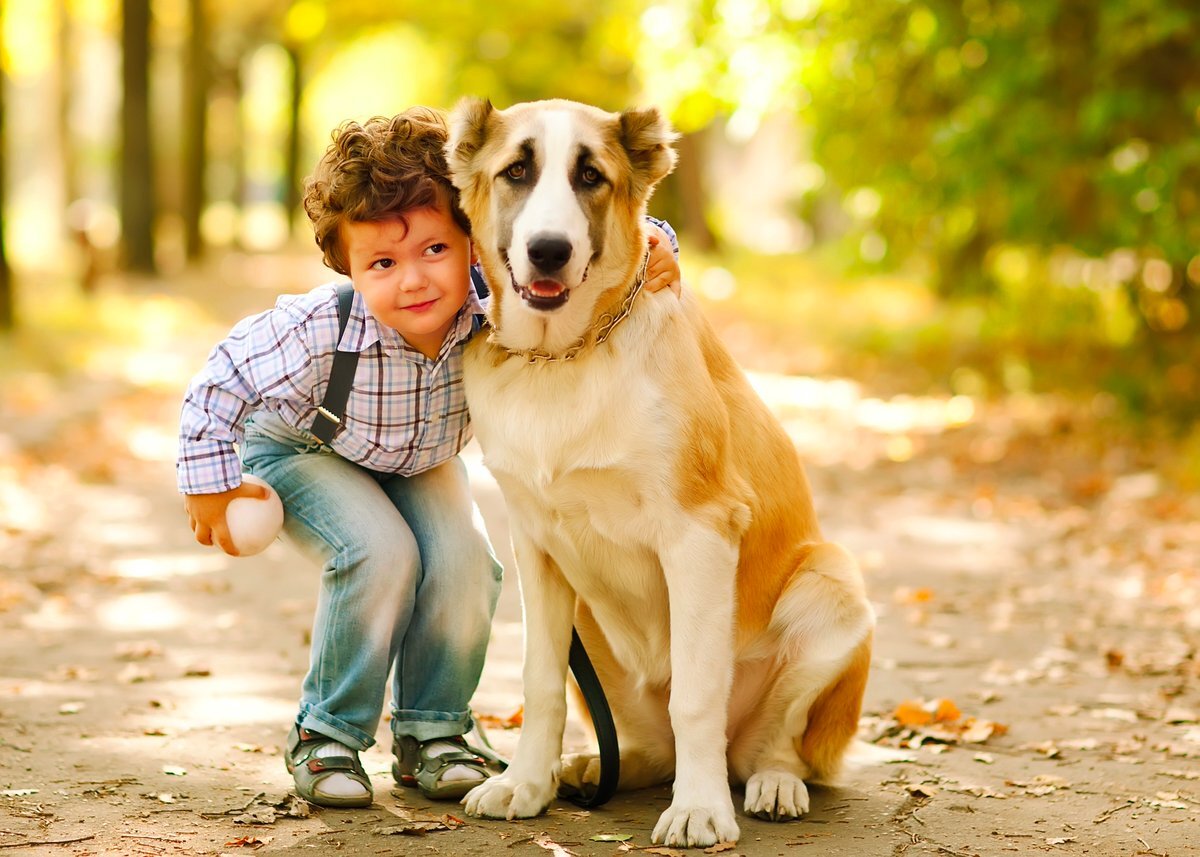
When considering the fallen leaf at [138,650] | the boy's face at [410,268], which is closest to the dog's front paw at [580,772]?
the boy's face at [410,268]

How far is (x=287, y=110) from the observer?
31344 millimetres

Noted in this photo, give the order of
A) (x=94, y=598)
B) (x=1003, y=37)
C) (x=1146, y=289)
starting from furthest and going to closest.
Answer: (x=1146, y=289)
(x=1003, y=37)
(x=94, y=598)

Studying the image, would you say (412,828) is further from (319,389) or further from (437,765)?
(319,389)

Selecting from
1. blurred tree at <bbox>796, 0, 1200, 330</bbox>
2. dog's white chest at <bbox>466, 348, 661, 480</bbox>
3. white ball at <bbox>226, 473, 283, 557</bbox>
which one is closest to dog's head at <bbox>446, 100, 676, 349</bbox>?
dog's white chest at <bbox>466, 348, 661, 480</bbox>

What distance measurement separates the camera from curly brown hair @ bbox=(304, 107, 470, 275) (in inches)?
136

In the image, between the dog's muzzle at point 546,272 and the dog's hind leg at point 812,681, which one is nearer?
the dog's muzzle at point 546,272

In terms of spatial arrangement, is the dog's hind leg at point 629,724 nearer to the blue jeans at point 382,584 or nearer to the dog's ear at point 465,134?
the blue jeans at point 382,584

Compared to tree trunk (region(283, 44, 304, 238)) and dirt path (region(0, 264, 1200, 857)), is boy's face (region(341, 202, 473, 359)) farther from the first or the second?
tree trunk (region(283, 44, 304, 238))

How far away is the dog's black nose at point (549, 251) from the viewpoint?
315cm

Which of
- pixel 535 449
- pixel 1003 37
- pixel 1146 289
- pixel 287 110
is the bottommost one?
pixel 535 449

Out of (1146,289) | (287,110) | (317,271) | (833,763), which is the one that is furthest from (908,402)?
(287,110)

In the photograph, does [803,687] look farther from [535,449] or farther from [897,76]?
[897,76]

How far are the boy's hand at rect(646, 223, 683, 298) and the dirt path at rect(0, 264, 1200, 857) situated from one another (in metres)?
1.38

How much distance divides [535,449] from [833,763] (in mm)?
1225
